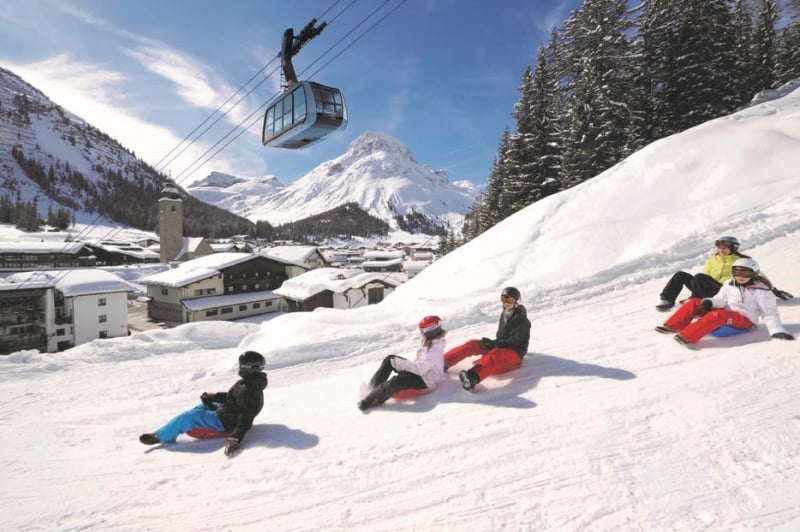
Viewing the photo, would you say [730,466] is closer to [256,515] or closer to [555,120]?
[256,515]

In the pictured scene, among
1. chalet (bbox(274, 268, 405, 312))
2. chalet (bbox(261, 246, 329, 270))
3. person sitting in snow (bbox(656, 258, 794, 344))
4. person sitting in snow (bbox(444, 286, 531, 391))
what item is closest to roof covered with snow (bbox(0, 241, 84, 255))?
chalet (bbox(261, 246, 329, 270))

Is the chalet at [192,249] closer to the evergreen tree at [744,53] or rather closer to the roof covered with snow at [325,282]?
the roof covered with snow at [325,282]

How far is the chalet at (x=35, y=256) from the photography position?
45.7 m

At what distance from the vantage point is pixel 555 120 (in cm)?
2802

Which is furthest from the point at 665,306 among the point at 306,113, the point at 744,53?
the point at 744,53

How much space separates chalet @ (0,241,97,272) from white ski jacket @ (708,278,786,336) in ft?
209

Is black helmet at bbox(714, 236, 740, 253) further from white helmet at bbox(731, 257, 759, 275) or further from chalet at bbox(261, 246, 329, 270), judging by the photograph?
chalet at bbox(261, 246, 329, 270)

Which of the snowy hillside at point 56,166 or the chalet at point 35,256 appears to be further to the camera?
the snowy hillside at point 56,166

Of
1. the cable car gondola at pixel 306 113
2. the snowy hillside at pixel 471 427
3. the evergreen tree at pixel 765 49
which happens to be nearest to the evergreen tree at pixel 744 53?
the evergreen tree at pixel 765 49

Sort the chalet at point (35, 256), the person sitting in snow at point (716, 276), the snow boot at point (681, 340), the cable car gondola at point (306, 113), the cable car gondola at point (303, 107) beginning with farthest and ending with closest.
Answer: the chalet at point (35, 256)
the cable car gondola at point (306, 113)
the cable car gondola at point (303, 107)
the person sitting in snow at point (716, 276)
the snow boot at point (681, 340)

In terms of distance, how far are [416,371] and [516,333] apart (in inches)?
62.3

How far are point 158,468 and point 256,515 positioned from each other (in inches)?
67.9

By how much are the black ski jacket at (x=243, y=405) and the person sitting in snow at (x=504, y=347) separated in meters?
2.65

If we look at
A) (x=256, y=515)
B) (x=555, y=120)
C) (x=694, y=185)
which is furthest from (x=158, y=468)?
(x=555, y=120)
